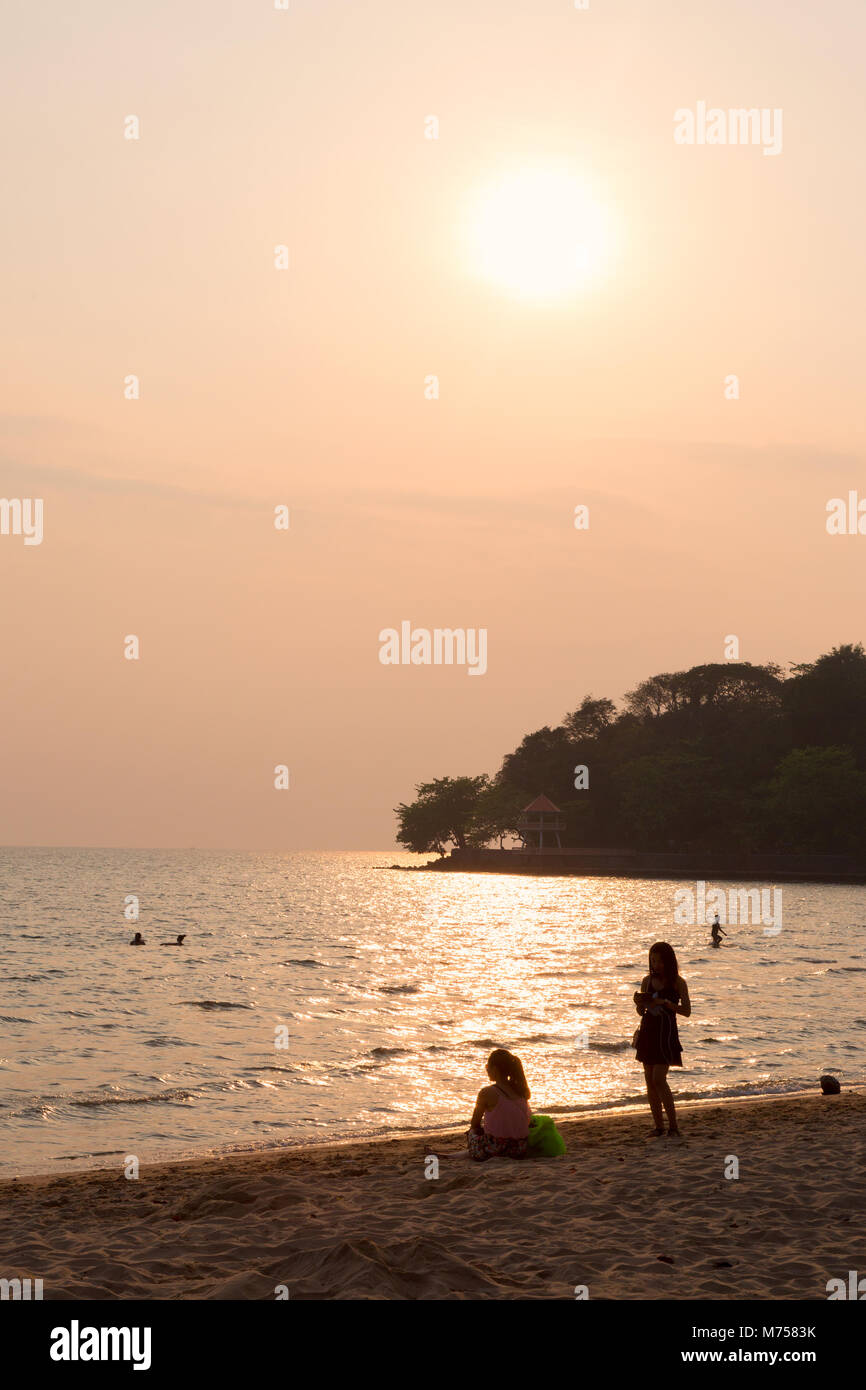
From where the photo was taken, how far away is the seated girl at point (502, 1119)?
12438 millimetres

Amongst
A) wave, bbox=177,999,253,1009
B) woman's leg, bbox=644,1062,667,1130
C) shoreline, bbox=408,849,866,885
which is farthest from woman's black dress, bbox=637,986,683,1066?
shoreline, bbox=408,849,866,885

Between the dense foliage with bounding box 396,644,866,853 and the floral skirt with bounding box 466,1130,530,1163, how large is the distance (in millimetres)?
117750

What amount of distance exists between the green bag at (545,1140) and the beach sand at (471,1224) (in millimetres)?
216

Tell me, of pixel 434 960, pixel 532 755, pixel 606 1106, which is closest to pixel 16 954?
pixel 434 960

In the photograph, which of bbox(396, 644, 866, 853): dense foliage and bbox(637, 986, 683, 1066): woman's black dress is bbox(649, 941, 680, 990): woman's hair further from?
bbox(396, 644, 866, 853): dense foliage

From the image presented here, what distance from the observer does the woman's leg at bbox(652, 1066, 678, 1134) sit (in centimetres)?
1305

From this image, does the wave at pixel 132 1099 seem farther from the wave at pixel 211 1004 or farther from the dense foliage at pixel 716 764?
the dense foliage at pixel 716 764

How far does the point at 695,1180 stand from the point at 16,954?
1825 inches

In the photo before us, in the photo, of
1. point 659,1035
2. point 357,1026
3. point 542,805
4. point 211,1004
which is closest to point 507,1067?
point 659,1035

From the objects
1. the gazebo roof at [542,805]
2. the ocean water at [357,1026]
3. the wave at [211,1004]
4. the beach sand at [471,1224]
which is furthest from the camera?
the gazebo roof at [542,805]

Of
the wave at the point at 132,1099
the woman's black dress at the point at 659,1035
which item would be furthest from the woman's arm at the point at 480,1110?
the wave at the point at 132,1099

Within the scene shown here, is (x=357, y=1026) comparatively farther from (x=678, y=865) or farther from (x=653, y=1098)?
(x=678, y=865)

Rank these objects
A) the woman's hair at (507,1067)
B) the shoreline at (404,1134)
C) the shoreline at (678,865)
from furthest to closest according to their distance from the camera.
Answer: the shoreline at (678,865) → the shoreline at (404,1134) → the woman's hair at (507,1067)

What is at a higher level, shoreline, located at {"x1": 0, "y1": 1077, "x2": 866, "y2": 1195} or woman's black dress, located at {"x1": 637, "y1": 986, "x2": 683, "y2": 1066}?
woman's black dress, located at {"x1": 637, "y1": 986, "x2": 683, "y2": 1066}
